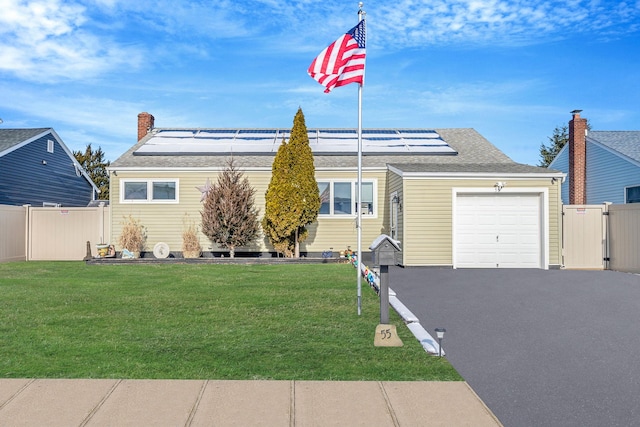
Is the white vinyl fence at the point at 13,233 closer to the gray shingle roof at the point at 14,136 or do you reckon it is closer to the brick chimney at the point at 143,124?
the gray shingle roof at the point at 14,136

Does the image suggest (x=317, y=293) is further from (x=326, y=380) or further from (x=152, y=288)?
(x=326, y=380)

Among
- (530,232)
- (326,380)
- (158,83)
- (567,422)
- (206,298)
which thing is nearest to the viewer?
(567,422)

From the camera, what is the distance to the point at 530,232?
15344mm

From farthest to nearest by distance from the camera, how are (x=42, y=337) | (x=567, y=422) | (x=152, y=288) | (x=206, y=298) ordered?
(x=152, y=288) → (x=206, y=298) → (x=42, y=337) → (x=567, y=422)

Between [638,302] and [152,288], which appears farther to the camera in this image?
[152,288]

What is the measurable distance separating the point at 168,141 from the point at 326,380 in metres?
18.0

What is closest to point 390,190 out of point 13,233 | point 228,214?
point 228,214

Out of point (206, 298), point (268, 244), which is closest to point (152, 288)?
point (206, 298)

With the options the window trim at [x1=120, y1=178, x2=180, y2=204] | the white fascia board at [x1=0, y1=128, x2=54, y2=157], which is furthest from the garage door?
the white fascia board at [x1=0, y1=128, x2=54, y2=157]

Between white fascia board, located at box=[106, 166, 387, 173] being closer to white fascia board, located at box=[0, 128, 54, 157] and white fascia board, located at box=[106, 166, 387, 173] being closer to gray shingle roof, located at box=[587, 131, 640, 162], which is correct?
white fascia board, located at box=[0, 128, 54, 157]

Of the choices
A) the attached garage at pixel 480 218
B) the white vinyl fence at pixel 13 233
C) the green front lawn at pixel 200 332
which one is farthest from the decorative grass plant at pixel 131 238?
the attached garage at pixel 480 218

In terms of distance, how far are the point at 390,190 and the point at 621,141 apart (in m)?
13.7

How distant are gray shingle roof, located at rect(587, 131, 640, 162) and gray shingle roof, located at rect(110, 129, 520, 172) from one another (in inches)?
240

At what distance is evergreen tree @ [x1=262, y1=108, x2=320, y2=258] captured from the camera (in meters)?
16.6
